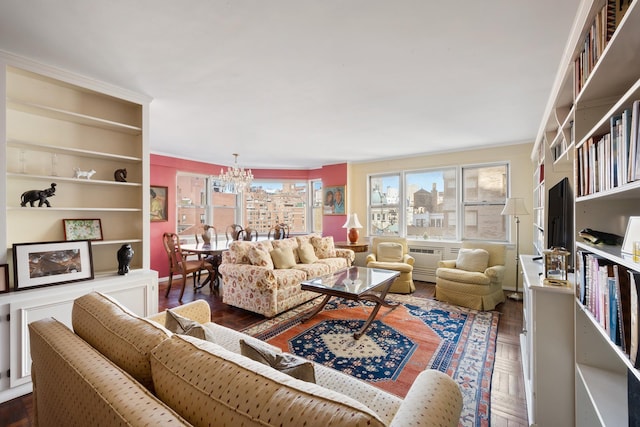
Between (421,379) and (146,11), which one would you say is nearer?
(421,379)

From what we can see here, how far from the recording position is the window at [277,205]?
705cm

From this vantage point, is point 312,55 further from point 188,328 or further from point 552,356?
point 552,356

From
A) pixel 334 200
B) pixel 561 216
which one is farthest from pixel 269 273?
pixel 334 200

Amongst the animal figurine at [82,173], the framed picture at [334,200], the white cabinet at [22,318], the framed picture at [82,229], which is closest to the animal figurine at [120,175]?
the animal figurine at [82,173]

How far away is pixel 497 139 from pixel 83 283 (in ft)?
18.1

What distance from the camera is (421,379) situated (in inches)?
44.5

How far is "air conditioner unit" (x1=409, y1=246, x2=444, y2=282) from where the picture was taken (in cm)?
517

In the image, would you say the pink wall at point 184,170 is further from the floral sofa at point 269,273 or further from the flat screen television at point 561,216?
the flat screen television at point 561,216

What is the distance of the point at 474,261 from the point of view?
4055 mm

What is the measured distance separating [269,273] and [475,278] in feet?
8.84

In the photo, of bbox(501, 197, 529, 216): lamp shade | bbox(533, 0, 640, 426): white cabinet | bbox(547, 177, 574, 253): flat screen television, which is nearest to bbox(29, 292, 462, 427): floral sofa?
bbox(533, 0, 640, 426): white cabinet

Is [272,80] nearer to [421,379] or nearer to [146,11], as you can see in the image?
[146,11]

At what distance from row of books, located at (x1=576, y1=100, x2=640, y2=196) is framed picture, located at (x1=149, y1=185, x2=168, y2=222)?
5.86 m

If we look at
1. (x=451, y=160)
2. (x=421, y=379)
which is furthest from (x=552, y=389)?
(x=451, y=160)
